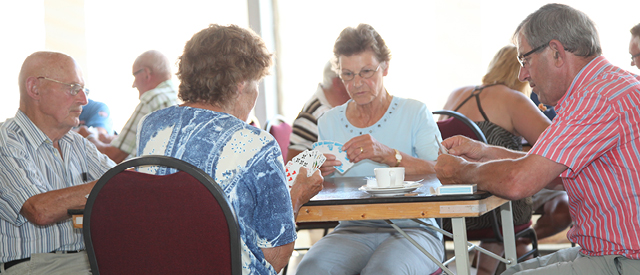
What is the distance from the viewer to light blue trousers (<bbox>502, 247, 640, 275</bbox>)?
4.56 ft

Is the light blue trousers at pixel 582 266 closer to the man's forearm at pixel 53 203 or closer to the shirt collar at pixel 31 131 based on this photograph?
the man's forearm at pixel 53 203

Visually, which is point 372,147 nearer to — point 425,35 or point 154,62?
point 154,62

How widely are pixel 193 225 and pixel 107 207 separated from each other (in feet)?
0.70

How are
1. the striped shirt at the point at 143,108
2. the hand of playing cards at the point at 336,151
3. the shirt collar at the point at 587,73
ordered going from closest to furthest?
the shirt collar at the point at 587,73
the hand of playing cards at the point at 336,151
the striped shirt at the point at 143,108

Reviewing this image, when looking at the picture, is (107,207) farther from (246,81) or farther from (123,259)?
(246,81)

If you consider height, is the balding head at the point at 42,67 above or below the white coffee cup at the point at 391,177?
above

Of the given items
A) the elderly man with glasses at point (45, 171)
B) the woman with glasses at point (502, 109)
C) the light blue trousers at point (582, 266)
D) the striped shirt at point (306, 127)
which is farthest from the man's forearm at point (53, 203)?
the woman with glasses at point (502, 109)

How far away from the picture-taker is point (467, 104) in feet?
9.71

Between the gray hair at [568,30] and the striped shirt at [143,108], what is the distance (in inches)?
103

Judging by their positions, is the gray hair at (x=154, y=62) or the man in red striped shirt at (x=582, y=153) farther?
the gray hair at (x=154, y=62)

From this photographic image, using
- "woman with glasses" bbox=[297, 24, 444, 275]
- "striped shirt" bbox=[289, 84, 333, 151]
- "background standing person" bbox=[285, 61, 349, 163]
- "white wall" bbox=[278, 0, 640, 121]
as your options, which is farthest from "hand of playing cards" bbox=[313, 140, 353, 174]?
"white wall" bbox=[278, 0, 640, 121]

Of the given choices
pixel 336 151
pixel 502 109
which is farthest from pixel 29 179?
pixel 502 109

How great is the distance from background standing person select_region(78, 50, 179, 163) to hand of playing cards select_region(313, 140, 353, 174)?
4.46ft

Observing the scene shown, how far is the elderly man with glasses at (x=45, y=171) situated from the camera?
1.80 metres
